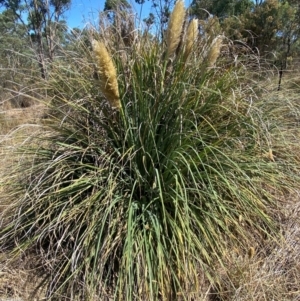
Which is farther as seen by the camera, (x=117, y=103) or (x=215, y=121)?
(x=215, y=121)

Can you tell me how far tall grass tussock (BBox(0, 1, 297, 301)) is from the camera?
1.93 metres

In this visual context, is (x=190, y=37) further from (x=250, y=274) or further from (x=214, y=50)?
(x=250, y=274)

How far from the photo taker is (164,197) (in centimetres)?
211

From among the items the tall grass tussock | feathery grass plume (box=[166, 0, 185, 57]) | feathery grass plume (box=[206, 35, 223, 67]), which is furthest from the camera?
feathery grass plume (box=[206, 35, 223, 67])

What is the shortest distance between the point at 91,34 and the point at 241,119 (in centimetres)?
129

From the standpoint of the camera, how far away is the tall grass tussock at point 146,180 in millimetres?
1934

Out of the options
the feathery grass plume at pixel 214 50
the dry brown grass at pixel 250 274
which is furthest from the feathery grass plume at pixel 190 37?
the dry brown grass at pixel 250 274

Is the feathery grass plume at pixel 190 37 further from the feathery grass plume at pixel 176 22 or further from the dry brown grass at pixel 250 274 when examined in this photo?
the dry brown grass at pixel 250 274

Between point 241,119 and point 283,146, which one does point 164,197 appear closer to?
point 241,119

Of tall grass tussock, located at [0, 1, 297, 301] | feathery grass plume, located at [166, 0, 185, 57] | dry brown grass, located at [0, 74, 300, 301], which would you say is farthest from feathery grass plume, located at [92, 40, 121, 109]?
dry brown grass, located at [0, 74, 300, 301]

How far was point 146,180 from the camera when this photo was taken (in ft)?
7.09

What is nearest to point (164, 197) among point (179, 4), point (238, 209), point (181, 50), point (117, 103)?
point (238, 209)

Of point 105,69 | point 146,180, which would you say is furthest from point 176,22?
point 146,180

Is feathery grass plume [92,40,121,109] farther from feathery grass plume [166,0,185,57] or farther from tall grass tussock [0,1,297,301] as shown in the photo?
feathery grass plume [166,0,185,57]
